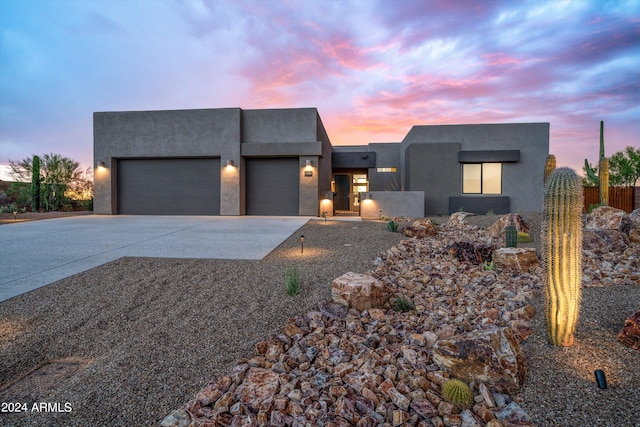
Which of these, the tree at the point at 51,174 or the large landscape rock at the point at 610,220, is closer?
the large landscape rock at the point at 610,220

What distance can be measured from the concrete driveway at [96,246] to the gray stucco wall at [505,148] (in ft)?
26.6

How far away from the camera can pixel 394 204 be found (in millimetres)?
12414

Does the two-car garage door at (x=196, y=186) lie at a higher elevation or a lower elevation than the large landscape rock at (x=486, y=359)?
higher

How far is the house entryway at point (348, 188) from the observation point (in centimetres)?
1818

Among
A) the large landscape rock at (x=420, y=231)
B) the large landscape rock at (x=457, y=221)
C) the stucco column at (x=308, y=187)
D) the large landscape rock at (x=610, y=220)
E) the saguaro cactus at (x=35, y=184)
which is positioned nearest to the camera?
the large landscape rock at (x=610, y=220)

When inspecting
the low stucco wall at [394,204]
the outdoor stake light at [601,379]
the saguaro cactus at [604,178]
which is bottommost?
the outdoor stake light at [601,379]

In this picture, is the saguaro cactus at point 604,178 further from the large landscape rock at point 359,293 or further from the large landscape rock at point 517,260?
the large landscape rock at point 359,293

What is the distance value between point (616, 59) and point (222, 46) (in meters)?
12.4

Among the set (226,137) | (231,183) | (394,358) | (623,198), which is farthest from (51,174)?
(623,198)

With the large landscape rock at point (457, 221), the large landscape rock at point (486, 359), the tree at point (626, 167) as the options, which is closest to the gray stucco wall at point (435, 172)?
the large landscape rock at point (457, 221)

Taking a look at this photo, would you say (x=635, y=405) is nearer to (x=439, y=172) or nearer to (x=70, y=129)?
(x=439, y=172)

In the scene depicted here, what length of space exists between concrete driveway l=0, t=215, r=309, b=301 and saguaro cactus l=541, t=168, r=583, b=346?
13.4ft

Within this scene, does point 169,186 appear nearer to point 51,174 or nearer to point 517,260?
point 51,174

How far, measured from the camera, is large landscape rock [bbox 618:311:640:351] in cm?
235
